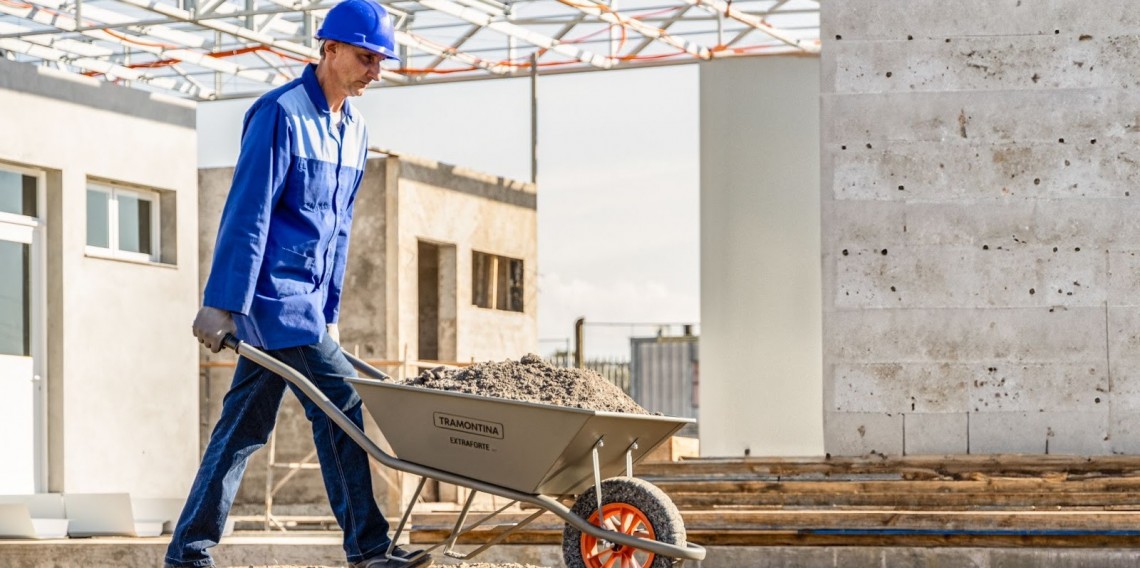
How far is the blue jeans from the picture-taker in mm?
5074

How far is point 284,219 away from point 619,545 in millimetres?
1501

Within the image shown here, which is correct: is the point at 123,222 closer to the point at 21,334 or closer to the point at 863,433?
the point at 21,334

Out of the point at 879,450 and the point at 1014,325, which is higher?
the point at 1014,325

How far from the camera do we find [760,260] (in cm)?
1792

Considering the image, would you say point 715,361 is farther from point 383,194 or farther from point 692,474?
point 692,474

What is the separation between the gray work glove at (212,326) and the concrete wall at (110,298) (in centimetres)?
887

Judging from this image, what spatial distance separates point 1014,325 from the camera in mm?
9828

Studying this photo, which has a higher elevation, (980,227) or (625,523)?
(980,227)

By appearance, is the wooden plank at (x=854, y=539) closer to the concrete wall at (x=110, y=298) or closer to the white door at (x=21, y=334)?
the white door at (x=21, y=334)

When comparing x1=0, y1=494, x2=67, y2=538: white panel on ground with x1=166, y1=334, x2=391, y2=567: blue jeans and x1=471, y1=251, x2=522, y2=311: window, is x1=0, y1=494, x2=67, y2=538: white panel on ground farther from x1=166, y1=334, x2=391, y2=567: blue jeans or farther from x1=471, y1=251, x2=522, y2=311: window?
x1=471, y1=251, x2=522, y2=311: window

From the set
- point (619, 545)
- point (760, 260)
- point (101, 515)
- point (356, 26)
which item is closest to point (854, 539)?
point (619, 545)

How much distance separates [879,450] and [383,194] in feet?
41.4

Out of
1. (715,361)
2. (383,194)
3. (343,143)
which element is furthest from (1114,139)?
(383,194)

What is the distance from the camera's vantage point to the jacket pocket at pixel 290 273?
5039mm
